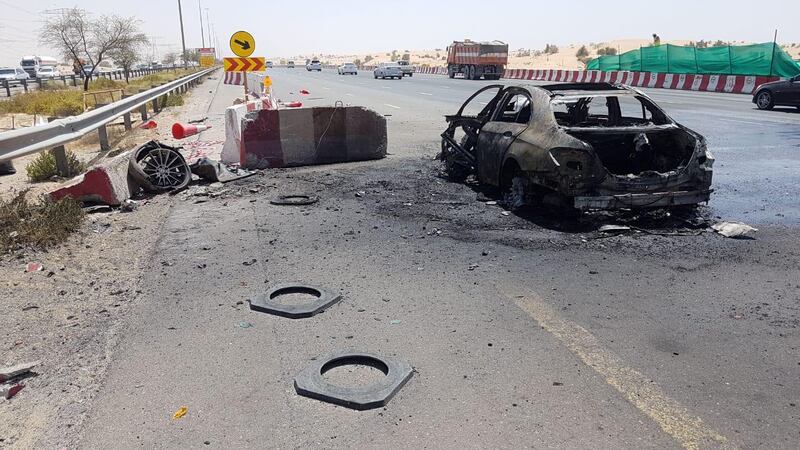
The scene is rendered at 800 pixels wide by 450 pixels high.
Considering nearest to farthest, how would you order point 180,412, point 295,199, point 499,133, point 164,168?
point 180,412 → point 499,133 → point 295,199 → point 164,168

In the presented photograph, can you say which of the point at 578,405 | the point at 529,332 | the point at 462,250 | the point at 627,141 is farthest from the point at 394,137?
the point at 578,405

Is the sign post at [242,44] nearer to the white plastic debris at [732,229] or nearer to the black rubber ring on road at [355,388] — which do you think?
the white plastic debris at [732,229]

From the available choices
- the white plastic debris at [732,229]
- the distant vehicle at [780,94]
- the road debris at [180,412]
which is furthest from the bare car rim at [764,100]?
the road debris at [180,412]

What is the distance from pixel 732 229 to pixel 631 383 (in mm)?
3871

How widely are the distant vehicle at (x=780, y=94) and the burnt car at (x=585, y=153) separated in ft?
53.1

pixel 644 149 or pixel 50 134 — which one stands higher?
pixel 50 134

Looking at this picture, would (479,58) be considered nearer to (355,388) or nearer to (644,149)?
(644,149)

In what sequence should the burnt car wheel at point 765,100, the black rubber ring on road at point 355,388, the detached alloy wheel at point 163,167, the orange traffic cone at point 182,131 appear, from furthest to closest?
the burnt car wheel at point 765,100 → the orange traffic cone at point 182,131 → the detached alloy wheel at point 163,167 → the black rubber ring on road at point 355,388

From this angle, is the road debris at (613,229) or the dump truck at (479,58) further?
the dump truck at (479,58)

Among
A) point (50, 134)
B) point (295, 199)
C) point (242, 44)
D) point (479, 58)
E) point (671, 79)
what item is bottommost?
point (295, 199)

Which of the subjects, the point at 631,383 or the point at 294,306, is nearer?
the point at 631,383

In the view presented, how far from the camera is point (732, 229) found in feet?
21.1

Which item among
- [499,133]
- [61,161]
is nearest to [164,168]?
[61,161]

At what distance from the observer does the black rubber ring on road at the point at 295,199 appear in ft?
25.8
